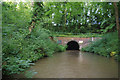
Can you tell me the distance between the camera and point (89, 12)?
15.9 metres

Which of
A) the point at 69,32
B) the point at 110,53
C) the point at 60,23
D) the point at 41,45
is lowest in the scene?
the point at 110,53

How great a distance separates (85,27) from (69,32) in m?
2.64

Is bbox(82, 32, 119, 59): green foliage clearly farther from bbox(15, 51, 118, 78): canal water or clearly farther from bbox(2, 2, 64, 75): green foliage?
bbox(2, 2, 64, 75): green foliage

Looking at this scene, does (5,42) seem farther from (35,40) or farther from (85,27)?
(85,27)

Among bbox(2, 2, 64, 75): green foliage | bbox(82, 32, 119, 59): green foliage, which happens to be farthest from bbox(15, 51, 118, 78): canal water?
bbox(82, 32, 119, 59): green foliage

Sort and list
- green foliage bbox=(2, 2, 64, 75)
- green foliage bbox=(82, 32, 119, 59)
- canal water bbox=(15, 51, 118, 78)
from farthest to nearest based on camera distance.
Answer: green foliage bbox=(82, 32, 119, 59) → canal water bbox=(15, 51, 118, 78) → green foliage bbox=(2, 2, 64, 75)

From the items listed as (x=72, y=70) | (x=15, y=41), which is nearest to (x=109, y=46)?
(x=72, y=70)

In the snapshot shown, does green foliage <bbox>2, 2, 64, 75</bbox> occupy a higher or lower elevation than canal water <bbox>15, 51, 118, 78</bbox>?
higher

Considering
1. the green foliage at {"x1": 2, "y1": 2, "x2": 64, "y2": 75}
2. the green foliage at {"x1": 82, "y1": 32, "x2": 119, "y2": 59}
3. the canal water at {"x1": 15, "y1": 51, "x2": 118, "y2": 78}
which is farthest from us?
the green foliage at {"x1": 82, "y1": 32, "x2": 119, "y2": 59}

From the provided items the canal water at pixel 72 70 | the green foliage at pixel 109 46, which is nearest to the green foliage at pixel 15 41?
the canal water at pixel 72 70

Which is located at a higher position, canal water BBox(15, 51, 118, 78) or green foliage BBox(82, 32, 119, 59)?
green foliage BBox(82, 32, 119, 59)

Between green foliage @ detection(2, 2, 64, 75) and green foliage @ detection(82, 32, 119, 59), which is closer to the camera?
green foliage @ detection(2, 2, 64, 75)

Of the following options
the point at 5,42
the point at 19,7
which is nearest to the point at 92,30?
the point at 19,7

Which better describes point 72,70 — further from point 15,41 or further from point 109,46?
point 109,46
